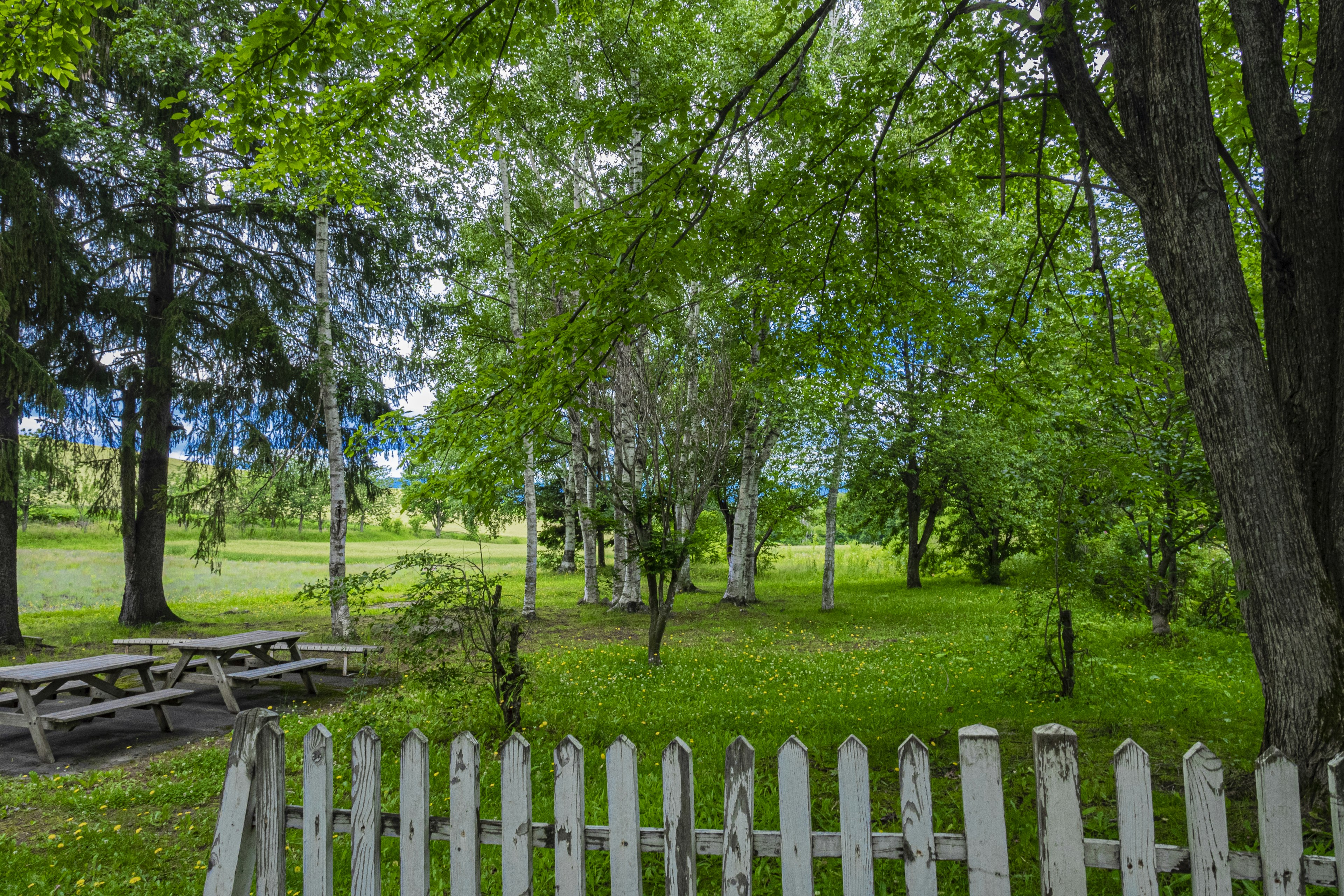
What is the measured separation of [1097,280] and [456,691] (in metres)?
8.49

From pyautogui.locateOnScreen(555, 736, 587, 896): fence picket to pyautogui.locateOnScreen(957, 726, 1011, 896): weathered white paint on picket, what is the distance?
1.09 metres

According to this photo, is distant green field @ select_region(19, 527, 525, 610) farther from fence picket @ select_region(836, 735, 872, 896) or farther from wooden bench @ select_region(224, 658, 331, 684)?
fence picket @ select_region(836, 735, 872, 896)

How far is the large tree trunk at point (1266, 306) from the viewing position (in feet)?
10.0

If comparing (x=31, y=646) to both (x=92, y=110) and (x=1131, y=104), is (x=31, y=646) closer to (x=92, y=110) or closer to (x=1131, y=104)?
(x=92, y=110)

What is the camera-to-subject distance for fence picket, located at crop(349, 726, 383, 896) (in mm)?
2275

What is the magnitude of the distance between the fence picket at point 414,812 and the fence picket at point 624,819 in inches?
23.5

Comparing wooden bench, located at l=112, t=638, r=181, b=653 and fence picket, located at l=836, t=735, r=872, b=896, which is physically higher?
fence picket, located at l=836, t=735, r=872, b=896

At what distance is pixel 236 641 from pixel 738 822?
8.04 m

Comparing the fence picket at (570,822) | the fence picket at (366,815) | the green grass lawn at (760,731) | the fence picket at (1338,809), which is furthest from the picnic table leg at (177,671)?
the fence picket at (1338,809)

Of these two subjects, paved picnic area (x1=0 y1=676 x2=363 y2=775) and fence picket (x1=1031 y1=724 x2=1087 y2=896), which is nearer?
fence picket (x1=1031 y1=724 x2=1087 y2=896)

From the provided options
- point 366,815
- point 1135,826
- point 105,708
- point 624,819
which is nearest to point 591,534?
point 105,708

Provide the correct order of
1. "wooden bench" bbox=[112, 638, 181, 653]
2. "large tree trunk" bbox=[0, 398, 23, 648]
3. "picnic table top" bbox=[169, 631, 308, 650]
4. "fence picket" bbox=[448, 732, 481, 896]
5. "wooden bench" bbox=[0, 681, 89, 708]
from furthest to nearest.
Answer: "large tree trunk" bbox=[0, 398, 23, 648], "wooden bench" bbox=[112, 638, 181, 653], "picnic table top" bbox=[169, 631, 308, 650], "wooden bench" bbox=[0, 681, 89, 708], "fence picket" bbox=[448, 732, 481, 896]

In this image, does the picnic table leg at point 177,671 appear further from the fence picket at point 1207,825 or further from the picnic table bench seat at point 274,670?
the fence picket at point 1207,825

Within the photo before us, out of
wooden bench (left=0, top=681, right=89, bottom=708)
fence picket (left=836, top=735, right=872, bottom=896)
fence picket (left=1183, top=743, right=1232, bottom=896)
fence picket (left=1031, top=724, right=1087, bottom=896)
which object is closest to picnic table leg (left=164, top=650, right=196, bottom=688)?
wooden bench (left=0, top=681, right=89, bottom=708)
